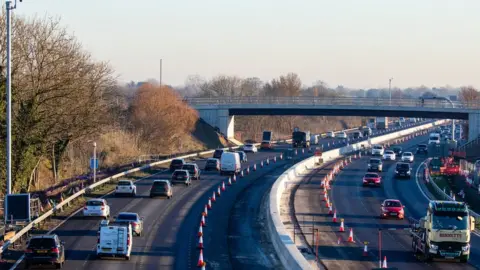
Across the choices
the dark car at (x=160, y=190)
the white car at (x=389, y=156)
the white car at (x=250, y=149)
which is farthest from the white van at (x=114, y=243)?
the white car at (x=250, y=149)

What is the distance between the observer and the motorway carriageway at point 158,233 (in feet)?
107

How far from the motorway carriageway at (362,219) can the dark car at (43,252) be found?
32.3 ft

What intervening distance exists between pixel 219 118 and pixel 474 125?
3440cm

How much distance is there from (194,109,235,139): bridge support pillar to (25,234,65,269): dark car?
85302mm

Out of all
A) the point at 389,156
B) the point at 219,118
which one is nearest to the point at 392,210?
the point at 389,156

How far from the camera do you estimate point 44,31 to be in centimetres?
5966

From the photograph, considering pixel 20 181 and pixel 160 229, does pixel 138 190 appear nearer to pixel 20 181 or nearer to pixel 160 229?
pixel 20 181

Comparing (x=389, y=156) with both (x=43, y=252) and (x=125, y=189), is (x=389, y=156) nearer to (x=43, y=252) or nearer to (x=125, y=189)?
(x=125, y=189)

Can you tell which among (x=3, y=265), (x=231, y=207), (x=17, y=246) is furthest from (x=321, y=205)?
(x=3, y=265)

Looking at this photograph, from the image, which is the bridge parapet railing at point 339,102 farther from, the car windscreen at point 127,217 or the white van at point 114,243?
the white van at point 114,243

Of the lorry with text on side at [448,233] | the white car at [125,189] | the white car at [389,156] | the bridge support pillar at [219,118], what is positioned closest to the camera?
the lorry with text on side at [448,233]

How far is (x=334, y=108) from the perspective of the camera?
4208 inches

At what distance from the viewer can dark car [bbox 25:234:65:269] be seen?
99.6 ft

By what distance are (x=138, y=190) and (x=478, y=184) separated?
87.8 feet
